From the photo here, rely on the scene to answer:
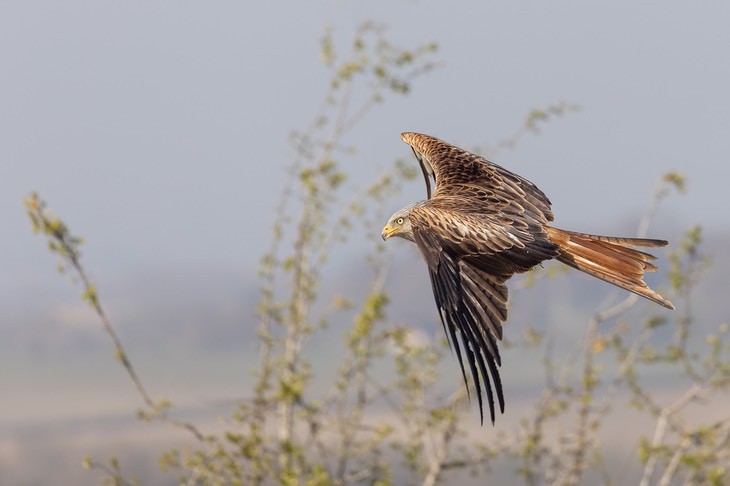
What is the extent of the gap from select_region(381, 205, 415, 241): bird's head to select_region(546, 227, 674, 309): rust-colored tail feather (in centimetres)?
100

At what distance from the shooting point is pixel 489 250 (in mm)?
7652

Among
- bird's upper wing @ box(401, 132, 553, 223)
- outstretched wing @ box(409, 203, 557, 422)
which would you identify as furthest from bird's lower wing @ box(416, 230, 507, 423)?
bird's upper wing @ box(401, 132, 553, 223)

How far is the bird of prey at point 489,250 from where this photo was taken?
7.21 meters

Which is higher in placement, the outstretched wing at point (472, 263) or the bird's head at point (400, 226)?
the bird's head at point (400, 226)

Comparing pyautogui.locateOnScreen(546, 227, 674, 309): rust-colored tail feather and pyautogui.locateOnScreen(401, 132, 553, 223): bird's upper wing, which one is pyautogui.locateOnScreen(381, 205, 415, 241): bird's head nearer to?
pyautogui.locateOnScreen(401, 132, 553, 223): bird's upper wing

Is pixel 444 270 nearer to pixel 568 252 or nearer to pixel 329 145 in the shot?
pixel 568 252

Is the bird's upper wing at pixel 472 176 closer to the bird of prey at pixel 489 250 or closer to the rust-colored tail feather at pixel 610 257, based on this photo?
the bird of prey at pixel 489 250

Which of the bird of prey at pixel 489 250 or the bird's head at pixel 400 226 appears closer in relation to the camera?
the bird of prey at pixel 489 250

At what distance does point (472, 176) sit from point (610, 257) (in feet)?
4.98

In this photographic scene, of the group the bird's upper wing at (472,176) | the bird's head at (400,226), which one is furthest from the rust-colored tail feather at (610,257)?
the bird's head at (400,226)

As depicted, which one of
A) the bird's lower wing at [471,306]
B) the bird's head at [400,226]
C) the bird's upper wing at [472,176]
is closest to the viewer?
the bird's lower wing at [471,306]

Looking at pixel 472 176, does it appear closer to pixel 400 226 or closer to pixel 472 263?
pixel 400 226

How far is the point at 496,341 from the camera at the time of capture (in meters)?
7.00

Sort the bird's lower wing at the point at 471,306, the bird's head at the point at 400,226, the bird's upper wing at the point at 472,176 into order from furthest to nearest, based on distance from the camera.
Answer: the bird's upper wing at the point at 472,176
the bird's head at the point at 400,226
the bird's lower wing at the point at 471,306
